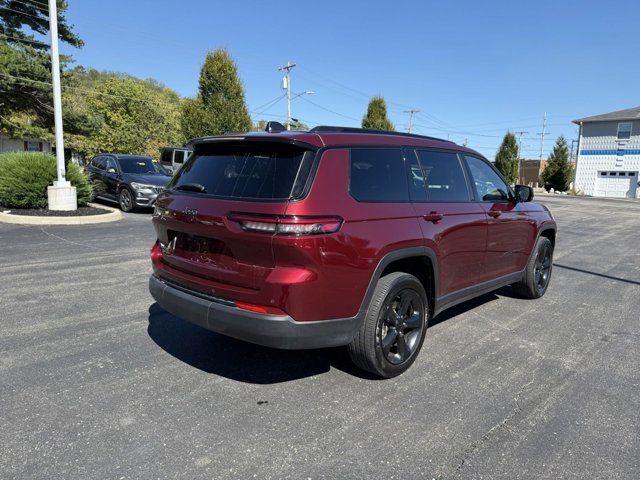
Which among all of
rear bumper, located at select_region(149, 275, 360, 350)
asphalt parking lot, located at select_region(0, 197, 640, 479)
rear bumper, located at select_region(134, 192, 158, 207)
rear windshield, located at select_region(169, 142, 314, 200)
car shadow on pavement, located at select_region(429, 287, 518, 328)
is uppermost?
rear windshield, located at select_region(169, 142, 314, 200)

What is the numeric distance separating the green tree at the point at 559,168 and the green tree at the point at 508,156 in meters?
4.29

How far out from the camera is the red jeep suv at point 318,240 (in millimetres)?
2961

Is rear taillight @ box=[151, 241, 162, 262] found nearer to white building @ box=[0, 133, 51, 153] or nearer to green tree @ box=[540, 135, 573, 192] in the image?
white building @ box=[0, 133, 51, 153]

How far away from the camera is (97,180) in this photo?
14812mm

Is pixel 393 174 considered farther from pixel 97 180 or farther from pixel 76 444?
Result: pixel 97 180

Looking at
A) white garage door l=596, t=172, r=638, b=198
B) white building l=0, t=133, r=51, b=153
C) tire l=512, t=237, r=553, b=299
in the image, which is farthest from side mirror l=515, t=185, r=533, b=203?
white garage door l=596, t=172, r=638, b=198

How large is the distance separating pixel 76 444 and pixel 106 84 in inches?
2104

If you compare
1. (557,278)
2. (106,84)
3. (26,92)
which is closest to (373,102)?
(26,92)

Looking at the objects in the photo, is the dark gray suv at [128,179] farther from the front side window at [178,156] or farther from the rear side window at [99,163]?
the front side window at [178,156]

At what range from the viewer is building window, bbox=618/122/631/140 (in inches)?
1618

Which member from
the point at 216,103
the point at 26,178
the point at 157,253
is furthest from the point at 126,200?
the point at 157,253

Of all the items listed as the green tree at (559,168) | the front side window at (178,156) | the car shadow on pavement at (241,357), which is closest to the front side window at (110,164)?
the front side window at (178,156)

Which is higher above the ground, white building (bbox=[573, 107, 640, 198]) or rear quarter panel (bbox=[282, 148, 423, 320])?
white building (bbox=[573, 107, 640, 198])

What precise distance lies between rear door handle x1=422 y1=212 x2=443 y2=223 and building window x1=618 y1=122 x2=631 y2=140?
46.4m
